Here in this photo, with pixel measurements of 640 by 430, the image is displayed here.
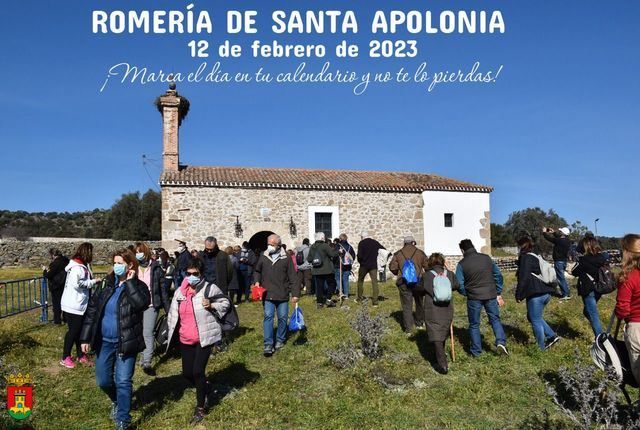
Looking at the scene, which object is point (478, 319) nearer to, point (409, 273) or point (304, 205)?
point (409, 273)

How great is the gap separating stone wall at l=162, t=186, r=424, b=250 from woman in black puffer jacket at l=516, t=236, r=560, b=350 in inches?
490

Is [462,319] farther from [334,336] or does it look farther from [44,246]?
[44,246]

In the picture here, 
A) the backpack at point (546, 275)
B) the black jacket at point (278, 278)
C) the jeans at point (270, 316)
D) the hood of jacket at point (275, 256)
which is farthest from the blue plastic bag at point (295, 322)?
the backpack at point (546, 275)

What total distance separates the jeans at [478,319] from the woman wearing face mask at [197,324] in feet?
11.5

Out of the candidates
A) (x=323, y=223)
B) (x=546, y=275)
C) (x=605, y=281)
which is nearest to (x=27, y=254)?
(x=323, y=223)

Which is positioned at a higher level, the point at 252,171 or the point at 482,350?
the point at 252,171

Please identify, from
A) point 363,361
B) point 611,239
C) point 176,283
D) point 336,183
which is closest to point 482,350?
point 363,361

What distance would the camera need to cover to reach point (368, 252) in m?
10.6

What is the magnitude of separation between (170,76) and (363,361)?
1602 centimetres

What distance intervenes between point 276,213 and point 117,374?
14004 millimetres

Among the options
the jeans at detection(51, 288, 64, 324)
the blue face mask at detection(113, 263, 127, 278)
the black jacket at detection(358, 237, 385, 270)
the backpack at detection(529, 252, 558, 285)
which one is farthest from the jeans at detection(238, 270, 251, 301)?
the backpack at detection(529, 252, 558, 285)

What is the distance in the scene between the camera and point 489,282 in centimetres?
661

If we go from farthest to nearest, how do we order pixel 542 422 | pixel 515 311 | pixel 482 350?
1. pixel 515 311
2. pixel 482 350
3. pixel 542 422

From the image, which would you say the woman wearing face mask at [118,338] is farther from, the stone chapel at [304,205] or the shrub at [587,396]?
the stone chapel at [304,205]
